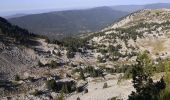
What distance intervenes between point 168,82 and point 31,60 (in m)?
73.1

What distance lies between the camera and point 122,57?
166500 mm

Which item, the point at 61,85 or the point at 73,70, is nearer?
the point at 61,85

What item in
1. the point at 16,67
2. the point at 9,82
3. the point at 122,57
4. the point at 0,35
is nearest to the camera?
the point at 9,82

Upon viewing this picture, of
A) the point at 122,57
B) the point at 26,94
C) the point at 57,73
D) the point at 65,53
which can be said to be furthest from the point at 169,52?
the point at 26,94

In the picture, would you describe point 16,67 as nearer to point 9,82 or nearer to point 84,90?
point 9,82

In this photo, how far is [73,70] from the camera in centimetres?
13138

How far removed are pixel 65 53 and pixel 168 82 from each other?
86.4 m

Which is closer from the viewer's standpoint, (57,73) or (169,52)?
(57,73)

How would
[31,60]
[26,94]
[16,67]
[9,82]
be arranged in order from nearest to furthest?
1. [26,94]
2. [9,82]
3. [16,67]
4. [31,60]

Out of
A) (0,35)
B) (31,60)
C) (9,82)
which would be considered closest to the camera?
(9,82)

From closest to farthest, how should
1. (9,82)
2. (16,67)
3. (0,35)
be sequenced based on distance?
(9,82), (16,67), (0,35)

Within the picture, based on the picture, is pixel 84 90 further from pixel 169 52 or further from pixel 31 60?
pixel 169 52

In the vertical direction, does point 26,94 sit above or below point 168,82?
below

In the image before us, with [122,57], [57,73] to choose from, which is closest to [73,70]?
[57,73]
